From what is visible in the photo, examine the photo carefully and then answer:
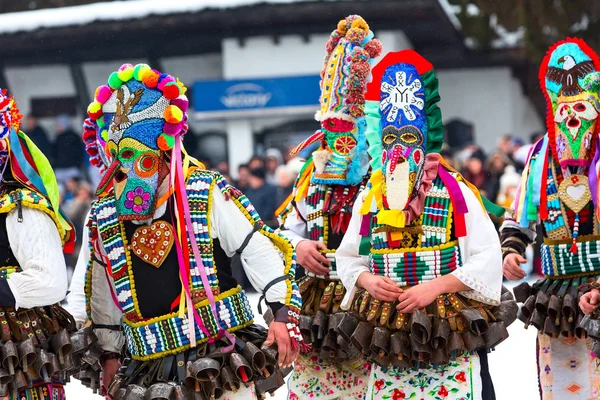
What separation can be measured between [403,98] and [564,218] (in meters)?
1.26

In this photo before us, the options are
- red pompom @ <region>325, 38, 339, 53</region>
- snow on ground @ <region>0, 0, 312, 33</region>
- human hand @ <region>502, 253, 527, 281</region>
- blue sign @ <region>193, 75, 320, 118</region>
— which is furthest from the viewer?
snow on ground @ <region>0, 0, 312, 33</region>

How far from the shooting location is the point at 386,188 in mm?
5000

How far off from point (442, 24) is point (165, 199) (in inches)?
541

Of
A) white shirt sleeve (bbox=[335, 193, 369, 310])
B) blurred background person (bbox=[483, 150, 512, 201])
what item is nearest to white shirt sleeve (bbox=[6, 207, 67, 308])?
white shirt sleeve (bbox=[335, 193, 369, 310])

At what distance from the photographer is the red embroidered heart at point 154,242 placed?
466 cm

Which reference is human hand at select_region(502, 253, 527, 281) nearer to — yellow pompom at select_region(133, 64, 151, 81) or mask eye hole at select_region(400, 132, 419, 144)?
mask eye hole at select_region(400, 132, 419, 144)

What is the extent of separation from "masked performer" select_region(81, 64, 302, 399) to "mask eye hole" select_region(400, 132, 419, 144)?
2.34 feet

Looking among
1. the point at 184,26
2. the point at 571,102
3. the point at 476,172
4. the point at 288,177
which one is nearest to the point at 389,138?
the point at 571,102

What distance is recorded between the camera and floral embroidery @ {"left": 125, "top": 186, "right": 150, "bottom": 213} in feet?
15.1

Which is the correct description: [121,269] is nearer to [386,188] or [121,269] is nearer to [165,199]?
[165,199]

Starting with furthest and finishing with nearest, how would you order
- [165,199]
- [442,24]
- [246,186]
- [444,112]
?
[444,112]
[442,24]
[246,186]
[165,199]

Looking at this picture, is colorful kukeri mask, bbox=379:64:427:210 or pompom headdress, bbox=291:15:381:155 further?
pompom headdress, bbox=291:15:381:155

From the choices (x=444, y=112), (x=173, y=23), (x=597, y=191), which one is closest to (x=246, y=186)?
(x=173, y=23)

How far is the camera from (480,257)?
492cm
